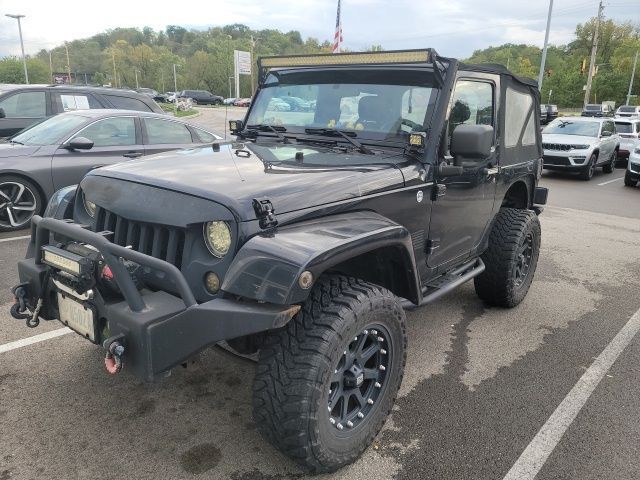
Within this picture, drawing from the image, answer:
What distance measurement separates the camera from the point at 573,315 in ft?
15.5

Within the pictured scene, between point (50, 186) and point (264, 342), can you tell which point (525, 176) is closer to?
point (264, 342)

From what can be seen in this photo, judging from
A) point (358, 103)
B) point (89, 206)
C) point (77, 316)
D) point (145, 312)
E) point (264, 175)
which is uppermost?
point (358, 103)

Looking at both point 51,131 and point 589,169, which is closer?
point 51,131

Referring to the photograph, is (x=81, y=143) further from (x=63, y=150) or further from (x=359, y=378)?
(x=359, y=378)

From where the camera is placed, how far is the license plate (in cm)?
236

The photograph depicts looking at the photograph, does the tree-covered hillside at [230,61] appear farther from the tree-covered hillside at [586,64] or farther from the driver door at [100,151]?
the driver door at [100,151]

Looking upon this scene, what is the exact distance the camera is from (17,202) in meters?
6.36

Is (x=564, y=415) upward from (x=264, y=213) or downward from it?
downward

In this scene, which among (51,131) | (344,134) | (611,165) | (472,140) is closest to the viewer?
(472,140)

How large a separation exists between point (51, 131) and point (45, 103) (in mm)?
2333

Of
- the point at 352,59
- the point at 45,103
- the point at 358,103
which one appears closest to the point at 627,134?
the point at 45,103

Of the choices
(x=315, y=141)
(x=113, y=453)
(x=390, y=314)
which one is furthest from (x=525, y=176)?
(x=113, y=453)

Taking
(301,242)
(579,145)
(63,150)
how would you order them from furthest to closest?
(579,145)
(63,150)
(301,242)

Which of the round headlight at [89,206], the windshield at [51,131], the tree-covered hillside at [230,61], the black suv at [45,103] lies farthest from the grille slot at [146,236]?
the tree-covered hillside at [230,61]
